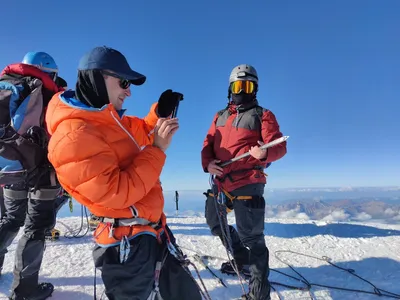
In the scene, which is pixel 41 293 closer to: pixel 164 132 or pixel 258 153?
pixel 164 132

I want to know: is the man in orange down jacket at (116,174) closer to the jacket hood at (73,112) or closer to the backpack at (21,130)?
the jacket hood at (73,112)

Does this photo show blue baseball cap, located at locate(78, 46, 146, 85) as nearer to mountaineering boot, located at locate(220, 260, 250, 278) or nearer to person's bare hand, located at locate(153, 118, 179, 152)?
person's bare hand, located at locate(153, 118, 179, 152)

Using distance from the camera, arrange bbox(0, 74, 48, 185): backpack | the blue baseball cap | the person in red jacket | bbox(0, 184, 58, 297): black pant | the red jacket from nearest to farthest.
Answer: the blue baseball cap → bbox(0, 74, 48, 185): backpack → bbox(0, 184, 58, 297): black pant → the person in red jacket → the red jacket

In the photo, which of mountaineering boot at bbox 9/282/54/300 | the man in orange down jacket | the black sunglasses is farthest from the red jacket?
mountaineering boot at bbox 9/282/54/300

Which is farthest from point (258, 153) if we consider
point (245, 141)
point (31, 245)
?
point (31, 245)

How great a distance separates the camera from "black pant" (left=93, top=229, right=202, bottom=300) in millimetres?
2037

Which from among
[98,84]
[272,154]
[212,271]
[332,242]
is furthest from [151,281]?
[332,242]

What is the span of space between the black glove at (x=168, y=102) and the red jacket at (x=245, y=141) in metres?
1.69

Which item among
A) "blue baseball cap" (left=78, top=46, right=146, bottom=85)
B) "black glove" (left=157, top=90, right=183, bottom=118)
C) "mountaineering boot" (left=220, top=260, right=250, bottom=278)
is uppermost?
"blue baseball cap" (left=78, top=46, right=146, bottom=85)

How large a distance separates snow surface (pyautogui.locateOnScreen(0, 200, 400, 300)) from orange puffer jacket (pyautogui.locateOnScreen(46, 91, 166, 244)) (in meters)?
2.29

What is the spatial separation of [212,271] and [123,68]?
3788mm

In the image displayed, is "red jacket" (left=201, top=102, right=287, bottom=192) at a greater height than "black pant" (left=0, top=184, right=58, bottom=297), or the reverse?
"red jacket" (left=201, top=102, right=287, bottom=192)

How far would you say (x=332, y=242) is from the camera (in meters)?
6.15

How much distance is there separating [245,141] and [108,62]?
2441 mm
